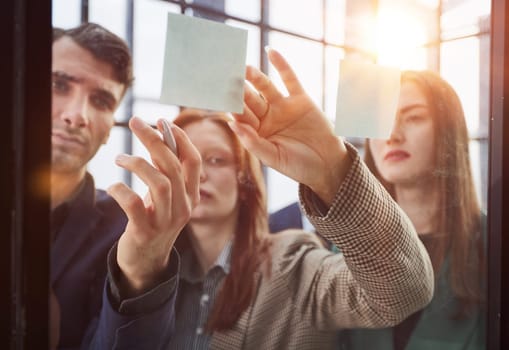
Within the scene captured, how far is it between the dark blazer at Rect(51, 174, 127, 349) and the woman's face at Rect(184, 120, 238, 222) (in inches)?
8.6

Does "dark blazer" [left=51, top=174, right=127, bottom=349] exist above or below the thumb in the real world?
below

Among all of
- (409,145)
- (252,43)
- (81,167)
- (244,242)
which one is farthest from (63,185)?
(409,145)

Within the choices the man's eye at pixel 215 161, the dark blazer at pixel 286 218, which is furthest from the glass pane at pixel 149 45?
the dark blazer at pixel 286 218

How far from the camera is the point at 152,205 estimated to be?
1426 millimetres

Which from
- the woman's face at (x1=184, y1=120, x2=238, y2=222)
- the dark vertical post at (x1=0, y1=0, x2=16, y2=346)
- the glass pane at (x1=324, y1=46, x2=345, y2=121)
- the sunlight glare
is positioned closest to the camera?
the dark vertical post at (x1=0, y1=0, x2=16, y2=346)

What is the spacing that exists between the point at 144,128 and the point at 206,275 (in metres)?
0.40

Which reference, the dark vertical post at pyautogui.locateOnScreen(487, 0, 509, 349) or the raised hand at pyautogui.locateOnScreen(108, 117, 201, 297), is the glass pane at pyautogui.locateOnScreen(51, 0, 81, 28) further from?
the dark vertical post at pyautogui.locateOnScreen(487, 0, 509, 349)

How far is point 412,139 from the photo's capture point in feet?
6.24

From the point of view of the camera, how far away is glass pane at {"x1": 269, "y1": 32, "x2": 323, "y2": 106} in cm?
163

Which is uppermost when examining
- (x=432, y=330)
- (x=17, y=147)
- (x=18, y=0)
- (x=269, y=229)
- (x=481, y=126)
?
(x=18, y=0)

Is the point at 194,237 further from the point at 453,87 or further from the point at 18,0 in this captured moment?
the point at 453,87

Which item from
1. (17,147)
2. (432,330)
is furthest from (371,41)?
(17,147)

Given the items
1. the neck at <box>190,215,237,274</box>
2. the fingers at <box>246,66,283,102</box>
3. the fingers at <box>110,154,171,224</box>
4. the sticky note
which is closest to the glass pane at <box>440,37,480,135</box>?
the sticky note

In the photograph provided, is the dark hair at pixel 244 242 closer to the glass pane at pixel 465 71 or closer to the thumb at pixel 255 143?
the thumb at pixel 255 143
